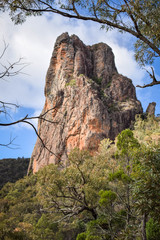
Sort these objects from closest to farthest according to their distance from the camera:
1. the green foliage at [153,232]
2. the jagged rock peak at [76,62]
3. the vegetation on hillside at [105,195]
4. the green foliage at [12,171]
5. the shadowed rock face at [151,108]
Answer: the vegetation on hillside at [105,195] < the green foliage at [153,232] < the shadowed rock face at [151,108] < the jagged rock peak at [76,62] < the green foliage at [12,171]

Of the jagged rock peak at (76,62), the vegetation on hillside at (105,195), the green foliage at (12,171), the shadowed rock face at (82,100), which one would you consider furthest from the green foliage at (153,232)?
the green foliage at (12,171)

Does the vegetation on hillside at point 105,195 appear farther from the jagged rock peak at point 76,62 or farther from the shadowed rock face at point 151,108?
the shadowed rock face at point 151,108

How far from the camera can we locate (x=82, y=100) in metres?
34.9

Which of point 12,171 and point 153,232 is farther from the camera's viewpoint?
point 12,171

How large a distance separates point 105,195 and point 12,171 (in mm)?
47963

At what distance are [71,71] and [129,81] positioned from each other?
1468 cm

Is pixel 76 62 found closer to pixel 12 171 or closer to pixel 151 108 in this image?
pixel 151 108

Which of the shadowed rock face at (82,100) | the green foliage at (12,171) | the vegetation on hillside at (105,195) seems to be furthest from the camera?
the green foliage at (12,171)

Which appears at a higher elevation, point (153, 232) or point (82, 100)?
point (82, 100)

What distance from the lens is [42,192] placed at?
11.5m

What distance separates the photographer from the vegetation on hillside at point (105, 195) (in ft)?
18.3

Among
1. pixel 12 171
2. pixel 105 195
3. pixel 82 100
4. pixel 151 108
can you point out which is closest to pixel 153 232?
pixel 105 195

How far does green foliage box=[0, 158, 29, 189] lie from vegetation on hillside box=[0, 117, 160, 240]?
2836 cm

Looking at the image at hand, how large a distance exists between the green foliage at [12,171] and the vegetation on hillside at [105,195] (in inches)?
1117
